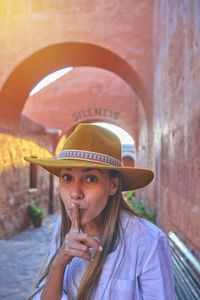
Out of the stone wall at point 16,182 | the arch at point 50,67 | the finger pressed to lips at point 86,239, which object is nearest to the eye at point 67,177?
the finger pressed to lips at point 86,239

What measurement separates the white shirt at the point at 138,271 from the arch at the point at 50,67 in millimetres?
5070

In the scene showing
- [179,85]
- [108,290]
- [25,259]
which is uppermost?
[179,85]

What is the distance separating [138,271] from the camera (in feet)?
3.42

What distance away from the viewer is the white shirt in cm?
101

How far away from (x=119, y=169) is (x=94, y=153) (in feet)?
0.40

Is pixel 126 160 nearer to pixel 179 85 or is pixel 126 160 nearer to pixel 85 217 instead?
pixel 179 85

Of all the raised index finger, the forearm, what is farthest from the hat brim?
the forearm

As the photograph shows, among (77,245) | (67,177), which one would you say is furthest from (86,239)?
(67,177)

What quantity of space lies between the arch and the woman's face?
16.4ft

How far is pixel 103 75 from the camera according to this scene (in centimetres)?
1124

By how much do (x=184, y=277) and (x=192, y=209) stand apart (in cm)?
62

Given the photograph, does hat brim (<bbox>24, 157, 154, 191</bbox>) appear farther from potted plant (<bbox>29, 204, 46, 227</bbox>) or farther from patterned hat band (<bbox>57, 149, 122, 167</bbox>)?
potted plant (<bbox>29, 204, 46, 227</bbox>)

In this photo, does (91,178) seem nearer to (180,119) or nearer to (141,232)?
(141,232)

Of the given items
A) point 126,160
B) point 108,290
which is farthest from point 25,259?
point 126,160
